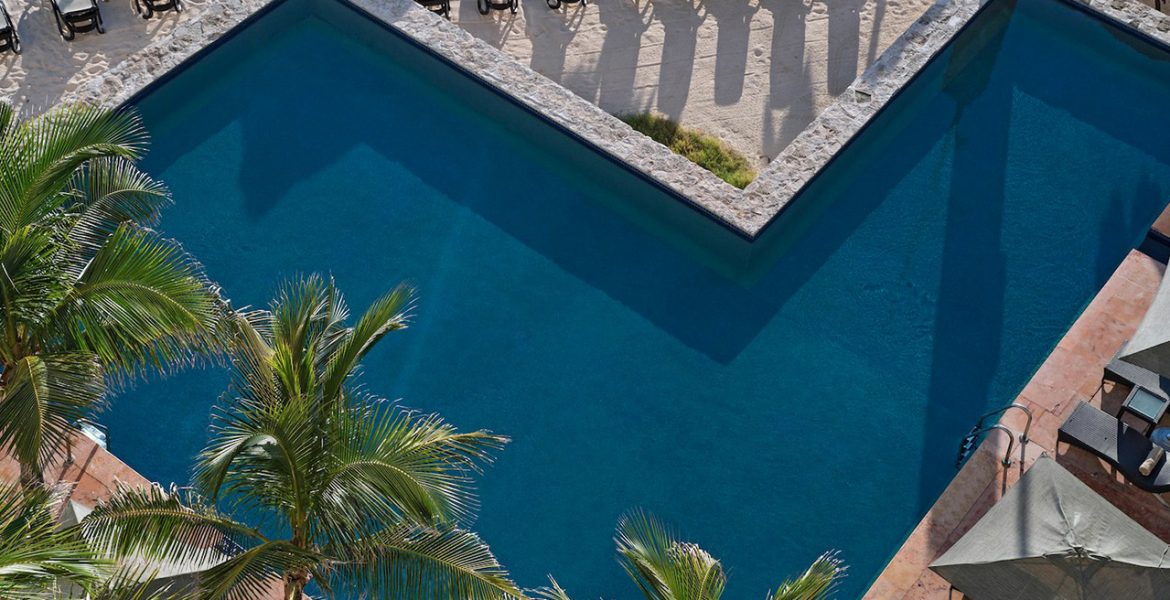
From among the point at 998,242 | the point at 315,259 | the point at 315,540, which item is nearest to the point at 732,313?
the point at 998,242

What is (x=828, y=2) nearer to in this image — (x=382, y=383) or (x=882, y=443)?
(x=882, y=443)

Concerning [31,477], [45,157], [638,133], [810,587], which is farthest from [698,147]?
[31,477]

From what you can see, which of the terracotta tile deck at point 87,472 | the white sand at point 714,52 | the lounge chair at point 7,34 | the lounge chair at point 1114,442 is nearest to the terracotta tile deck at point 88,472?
the terracotta tile deck at point 87,472

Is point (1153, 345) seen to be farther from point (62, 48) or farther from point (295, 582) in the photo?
point (62, 48)

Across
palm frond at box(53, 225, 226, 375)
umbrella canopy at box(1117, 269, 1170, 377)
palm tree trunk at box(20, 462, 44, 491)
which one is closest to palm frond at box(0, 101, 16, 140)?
palm frond at box(53, 225, 226, 375)

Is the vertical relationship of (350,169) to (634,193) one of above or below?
below

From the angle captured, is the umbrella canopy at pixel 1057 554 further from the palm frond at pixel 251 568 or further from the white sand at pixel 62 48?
the white sand at pixel 62 48
